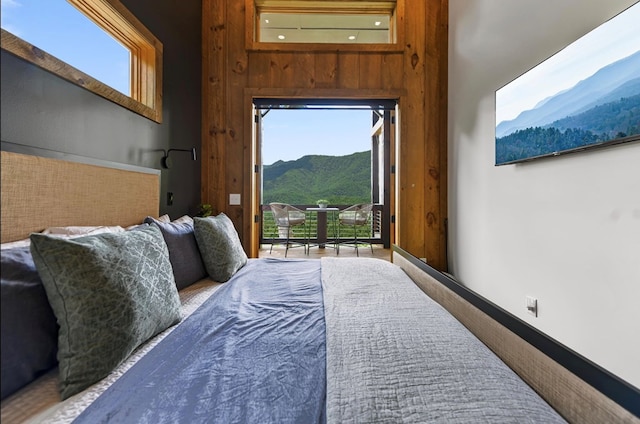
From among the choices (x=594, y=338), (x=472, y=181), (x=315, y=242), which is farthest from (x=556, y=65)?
(x=315, y=242)

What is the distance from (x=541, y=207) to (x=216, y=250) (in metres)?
1.93

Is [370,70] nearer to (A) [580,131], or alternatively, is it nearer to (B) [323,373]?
(A) [580,131]

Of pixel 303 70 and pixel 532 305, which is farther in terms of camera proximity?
pixel 303 70

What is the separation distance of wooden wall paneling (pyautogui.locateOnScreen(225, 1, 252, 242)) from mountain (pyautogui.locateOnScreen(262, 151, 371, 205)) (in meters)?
3.25

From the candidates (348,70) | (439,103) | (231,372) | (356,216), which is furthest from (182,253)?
(356,216)

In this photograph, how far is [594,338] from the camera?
4.75 feet

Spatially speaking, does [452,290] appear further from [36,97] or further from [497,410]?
[36,97]

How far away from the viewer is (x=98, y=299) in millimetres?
696

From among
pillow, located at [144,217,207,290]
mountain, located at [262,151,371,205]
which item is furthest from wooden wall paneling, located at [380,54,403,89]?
mountain, located at [262,151,371,205]

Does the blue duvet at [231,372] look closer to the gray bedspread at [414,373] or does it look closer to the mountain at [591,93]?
the gray bedspread at [414,373]

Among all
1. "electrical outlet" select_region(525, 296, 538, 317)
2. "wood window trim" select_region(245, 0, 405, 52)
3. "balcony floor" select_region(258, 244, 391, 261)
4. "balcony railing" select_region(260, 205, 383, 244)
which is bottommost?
"balcony floor" select_region(258, 244, 391, 261)

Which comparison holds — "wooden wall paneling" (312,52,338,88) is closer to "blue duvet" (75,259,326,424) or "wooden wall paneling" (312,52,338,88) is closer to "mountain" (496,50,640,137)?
"mountain" (496,50,640,137)

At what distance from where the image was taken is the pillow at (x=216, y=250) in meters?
1.64

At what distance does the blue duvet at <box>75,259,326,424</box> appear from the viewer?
23.8 inches
